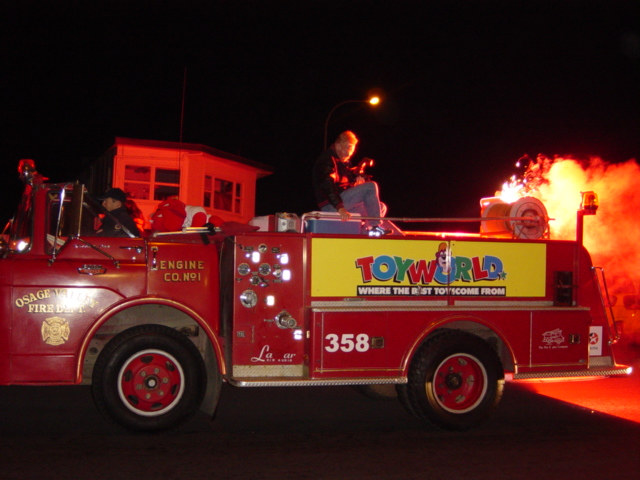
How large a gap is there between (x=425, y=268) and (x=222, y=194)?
20977 mm

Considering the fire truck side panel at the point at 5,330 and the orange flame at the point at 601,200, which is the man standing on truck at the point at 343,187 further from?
the fire truck side panel at the point at 5,330

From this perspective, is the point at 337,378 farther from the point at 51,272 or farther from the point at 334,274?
the point at 51,272

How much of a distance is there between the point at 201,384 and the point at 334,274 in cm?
161

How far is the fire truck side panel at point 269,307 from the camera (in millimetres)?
6324

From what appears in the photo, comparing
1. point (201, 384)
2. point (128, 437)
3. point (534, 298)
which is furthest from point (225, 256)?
point (534, 298)

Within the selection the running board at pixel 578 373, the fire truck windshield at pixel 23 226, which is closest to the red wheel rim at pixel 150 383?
the fire truck windshield at pixel 23 226

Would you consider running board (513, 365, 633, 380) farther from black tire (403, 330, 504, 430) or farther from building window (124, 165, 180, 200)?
building window (124, 165, 180, 200)

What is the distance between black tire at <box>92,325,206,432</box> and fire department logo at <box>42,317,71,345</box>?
362mm

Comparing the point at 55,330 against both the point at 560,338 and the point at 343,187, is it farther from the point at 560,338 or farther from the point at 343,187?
the point at 560,338

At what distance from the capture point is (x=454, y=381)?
6.73m

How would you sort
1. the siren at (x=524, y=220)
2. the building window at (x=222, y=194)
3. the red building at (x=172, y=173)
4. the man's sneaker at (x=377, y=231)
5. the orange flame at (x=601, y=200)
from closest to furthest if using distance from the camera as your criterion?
1. the man's sneaker at (x=377, y=231)
2. the siren at (x=524, y=220)
3. the orange flame at (x=601, y=200)
4. the red building at (x=172, y=173)
5. the building window at (x=222, y=194)

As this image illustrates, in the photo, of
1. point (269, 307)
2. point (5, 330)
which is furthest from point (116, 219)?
point (269, 307)

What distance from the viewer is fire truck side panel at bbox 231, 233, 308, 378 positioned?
20.7ft

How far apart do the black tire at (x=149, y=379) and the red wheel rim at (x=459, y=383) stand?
7.62 feet
